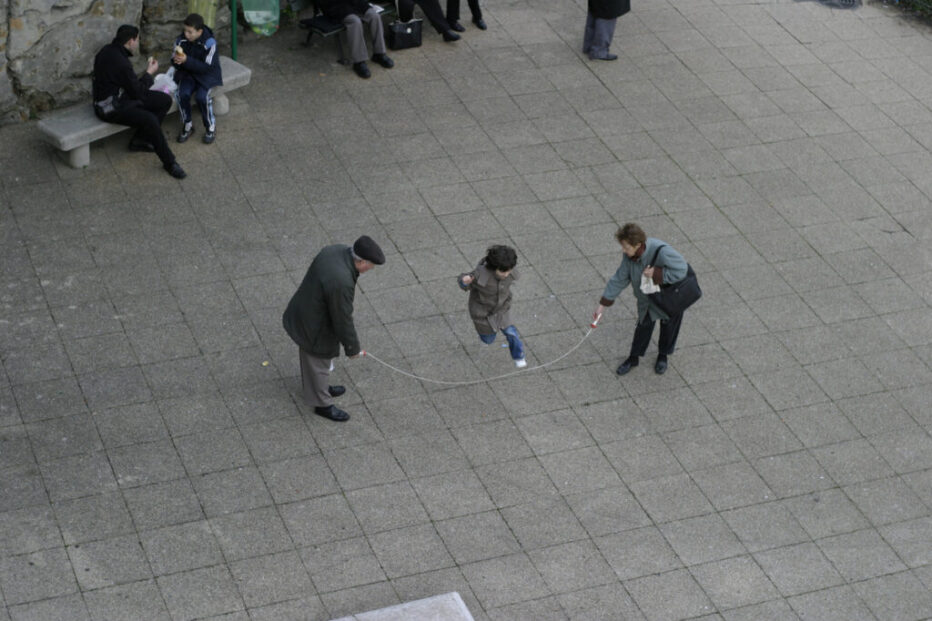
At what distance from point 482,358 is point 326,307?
1723 mm

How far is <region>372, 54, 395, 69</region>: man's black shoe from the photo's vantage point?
13477mm

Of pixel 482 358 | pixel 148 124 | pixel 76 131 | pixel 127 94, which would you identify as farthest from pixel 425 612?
pixel 127 94

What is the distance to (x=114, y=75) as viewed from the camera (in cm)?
1128

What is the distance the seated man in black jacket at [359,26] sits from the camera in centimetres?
1317

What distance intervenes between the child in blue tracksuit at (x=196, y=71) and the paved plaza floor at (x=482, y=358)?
0.34 meters

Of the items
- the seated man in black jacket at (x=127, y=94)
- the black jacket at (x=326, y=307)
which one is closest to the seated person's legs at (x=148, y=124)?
the seated man in black jacket at (x=127, y=94)

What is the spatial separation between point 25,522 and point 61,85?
5387 millimetres

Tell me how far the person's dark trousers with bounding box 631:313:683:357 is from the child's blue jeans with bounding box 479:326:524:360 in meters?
0.89

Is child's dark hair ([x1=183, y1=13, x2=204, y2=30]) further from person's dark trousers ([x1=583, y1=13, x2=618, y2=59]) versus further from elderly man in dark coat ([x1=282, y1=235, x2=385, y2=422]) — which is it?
person's dark trousers ([x1=583, y1=13, x2=618, y2=59])

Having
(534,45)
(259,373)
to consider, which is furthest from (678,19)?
(259,373)

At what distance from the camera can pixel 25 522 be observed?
26.7 ft

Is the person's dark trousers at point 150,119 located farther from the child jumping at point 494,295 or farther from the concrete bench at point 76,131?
the child jumping at point 494,295

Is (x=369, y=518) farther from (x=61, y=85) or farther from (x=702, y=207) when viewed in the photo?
(x=61, y=85)

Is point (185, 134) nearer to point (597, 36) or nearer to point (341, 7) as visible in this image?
point (341, 7)
